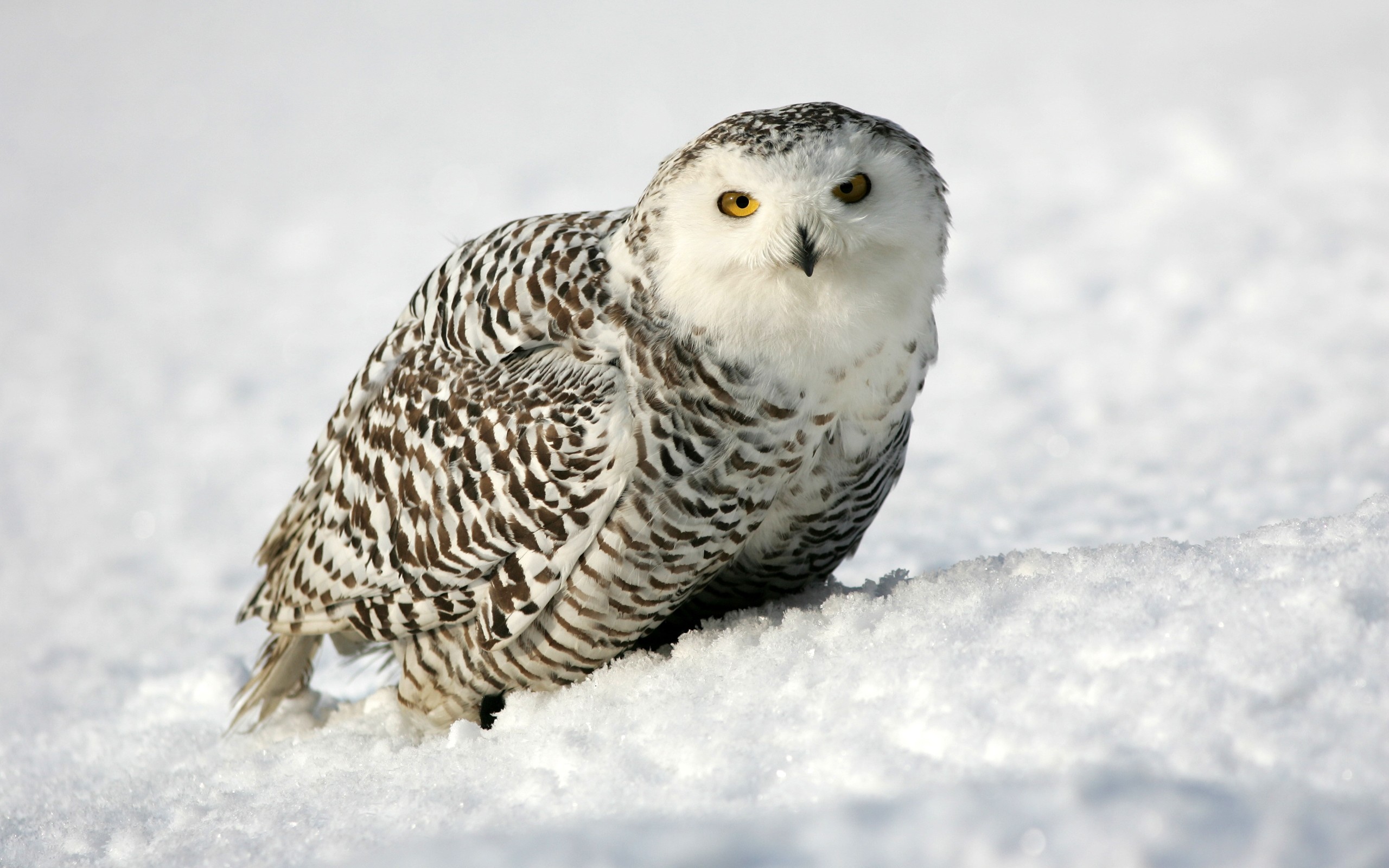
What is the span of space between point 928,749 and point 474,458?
1381 millimetres

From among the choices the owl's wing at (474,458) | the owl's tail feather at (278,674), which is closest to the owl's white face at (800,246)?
the owl's wing at (474,458)

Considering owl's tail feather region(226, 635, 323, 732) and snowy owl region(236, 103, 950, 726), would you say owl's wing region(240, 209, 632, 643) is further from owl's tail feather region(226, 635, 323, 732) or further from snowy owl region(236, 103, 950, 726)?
owl's tail feather region(226, 635, 323, 732)

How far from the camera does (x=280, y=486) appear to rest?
6.35 metres

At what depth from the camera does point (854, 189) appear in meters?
2.78

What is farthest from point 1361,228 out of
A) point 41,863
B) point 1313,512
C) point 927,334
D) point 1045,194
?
point 41,863

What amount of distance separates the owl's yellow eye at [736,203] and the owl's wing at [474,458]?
0.46m

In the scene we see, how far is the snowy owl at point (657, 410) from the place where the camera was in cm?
282

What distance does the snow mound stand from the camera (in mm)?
2061

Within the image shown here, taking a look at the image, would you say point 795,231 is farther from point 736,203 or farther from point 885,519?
point 885,519

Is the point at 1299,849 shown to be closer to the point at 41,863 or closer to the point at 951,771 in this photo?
the point at 951,771

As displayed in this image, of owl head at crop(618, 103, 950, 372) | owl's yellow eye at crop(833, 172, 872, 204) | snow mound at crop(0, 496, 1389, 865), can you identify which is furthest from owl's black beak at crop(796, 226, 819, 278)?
snow mound at crop(0, 496, 1389, 865)

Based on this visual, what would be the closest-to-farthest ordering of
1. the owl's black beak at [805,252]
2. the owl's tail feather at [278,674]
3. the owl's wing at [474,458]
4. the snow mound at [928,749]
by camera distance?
the snow mound at [928,749] → the owl's black beak at [805,252] → the owl's wing at [474,458] → the owl's tail feather at [278,674]

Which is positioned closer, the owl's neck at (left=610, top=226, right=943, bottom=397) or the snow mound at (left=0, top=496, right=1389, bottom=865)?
the snow mound at (left=0, top=496, right=1389, bottom=865)

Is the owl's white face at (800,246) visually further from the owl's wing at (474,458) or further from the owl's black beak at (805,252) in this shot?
the owl's wing at (474,458)
